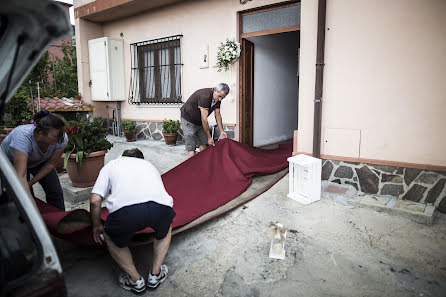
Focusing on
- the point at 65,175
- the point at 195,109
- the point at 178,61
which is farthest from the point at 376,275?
the point at 178,61

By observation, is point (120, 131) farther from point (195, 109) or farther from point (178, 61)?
point (195, 109)

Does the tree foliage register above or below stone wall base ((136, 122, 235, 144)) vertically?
above

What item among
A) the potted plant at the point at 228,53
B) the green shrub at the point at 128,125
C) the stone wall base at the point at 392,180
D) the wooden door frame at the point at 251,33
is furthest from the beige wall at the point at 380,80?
the green shrub at the point at 128,125

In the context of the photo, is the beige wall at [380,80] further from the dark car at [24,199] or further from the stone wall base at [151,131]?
the stone wall base at [151,131]

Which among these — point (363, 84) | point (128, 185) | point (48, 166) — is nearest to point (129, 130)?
point (48, 166)

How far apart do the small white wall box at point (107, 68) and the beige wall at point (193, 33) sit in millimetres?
198

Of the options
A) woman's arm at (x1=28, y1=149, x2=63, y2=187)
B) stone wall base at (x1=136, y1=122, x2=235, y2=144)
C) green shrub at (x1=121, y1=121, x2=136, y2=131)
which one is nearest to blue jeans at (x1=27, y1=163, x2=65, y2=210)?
woman's arm at (x1=28, y1=149, x2=63, y2=187)

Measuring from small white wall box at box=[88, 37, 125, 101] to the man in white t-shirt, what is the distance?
619 cm

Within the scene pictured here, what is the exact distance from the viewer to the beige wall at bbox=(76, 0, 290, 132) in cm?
612

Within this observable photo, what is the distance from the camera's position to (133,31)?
7.79 meters

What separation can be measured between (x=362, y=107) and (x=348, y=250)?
1.93 meters

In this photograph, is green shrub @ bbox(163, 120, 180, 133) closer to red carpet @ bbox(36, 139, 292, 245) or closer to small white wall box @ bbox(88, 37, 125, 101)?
small white wall box @ bbox(88, 37, 125, 101)

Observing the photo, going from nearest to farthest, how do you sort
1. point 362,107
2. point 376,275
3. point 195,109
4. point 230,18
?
point 376,275 → point 362,107 → point 195,109 → point 230,18

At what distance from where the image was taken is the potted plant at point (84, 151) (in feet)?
12.9
